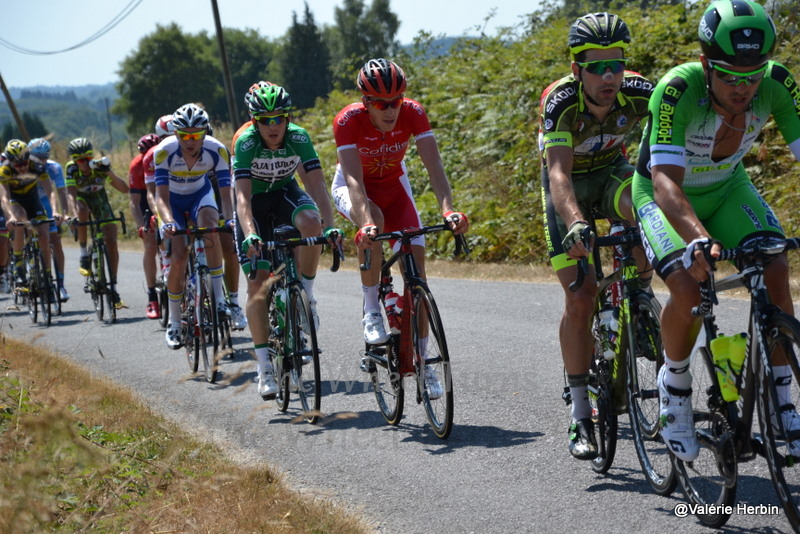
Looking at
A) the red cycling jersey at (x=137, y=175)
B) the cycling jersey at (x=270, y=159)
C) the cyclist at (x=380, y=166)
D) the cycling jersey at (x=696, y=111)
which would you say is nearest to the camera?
the cycling jersey at (x=696, y=111)

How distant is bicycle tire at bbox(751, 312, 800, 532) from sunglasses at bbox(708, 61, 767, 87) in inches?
37.9

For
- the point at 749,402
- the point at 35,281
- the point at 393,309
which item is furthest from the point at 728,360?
the point at 35,281

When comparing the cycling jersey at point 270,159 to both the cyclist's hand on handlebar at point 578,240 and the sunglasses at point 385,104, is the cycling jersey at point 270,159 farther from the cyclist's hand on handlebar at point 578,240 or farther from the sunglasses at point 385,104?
the cyclist's hand on handlebar at point 578,240

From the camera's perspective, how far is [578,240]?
4.39 metres

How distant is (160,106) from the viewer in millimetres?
116750

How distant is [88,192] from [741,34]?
12.0 m

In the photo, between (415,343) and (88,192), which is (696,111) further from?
(88,192)

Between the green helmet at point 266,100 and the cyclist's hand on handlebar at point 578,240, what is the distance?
10.9 feet

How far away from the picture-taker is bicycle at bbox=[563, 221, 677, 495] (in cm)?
466

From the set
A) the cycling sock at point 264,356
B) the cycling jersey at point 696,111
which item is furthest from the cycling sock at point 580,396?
the cycling sock at point 264,356

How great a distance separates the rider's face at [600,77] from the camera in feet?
16.1

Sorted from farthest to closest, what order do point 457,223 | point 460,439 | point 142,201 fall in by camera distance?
point 142,201
point 460,439
point 457,223

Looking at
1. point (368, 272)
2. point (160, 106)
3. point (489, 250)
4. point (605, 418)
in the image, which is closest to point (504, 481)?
point (605, 418)

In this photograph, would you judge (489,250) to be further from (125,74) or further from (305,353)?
(125,74)
